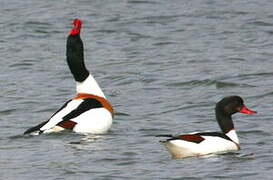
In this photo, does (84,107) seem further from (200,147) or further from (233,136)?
(200,147)

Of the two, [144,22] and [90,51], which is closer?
[90,51]

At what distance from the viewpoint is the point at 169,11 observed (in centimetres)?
2427

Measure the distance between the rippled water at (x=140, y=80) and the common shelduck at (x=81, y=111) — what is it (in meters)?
0.15

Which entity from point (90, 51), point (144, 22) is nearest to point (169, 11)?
point (144, 22)

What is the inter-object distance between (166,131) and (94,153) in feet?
5.78

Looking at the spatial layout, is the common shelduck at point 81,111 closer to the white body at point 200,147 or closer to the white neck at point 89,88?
the white neck at point 89,88

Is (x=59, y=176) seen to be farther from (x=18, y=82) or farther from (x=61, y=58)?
(x=61, y=58)

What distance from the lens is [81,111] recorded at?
14203 mm

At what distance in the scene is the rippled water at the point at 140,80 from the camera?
1200cm

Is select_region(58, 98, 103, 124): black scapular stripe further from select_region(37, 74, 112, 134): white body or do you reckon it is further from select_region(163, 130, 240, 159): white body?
select_region(163, 130, 240, 159): white body

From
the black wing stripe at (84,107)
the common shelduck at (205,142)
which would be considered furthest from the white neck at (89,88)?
the common shelduck at (205,142)

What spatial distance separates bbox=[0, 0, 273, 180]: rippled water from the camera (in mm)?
12000

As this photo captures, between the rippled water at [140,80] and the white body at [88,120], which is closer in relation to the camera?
the rippled water at [140,80]

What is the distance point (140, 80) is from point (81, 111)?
4.22 meters
